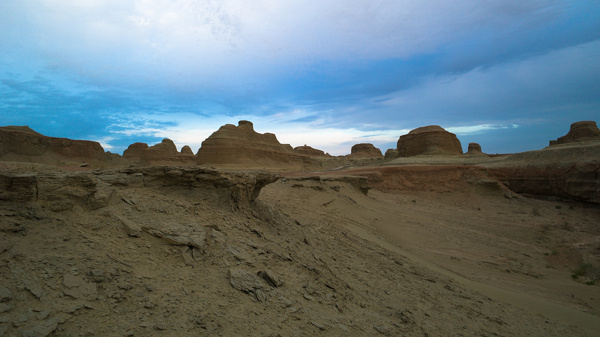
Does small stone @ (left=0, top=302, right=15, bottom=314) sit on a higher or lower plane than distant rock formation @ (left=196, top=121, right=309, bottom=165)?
lower

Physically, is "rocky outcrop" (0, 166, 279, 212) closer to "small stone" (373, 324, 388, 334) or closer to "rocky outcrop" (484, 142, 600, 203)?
"small stone" (373, 324, 388, 334)

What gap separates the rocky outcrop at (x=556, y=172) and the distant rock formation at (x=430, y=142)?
18585mm

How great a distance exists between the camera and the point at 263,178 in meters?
5.54

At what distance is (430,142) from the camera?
39688 mm

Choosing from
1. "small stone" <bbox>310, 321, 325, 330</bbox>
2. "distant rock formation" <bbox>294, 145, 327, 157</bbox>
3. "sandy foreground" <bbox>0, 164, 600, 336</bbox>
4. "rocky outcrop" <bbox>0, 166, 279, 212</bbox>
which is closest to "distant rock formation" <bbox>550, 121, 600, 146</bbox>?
"sandy foreground" <bbox>0, 164, 600, 336</bbox>

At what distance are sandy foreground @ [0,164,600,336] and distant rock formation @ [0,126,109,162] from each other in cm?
2682

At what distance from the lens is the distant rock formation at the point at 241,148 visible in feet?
Result: 116

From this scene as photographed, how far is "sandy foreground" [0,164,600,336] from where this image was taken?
1.98m

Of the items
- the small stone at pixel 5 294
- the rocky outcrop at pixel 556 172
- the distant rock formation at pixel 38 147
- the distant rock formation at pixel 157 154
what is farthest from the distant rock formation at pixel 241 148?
the small stone at pixel 5 294

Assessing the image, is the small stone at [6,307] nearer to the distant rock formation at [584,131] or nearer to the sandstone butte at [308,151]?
the distant rock formation at [584,131]

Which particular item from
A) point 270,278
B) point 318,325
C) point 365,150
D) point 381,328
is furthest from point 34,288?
point 365,150

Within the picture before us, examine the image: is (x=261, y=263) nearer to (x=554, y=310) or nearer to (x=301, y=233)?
(x=301, y=233)

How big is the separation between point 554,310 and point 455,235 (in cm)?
492

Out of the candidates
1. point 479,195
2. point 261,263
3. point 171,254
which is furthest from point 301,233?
point 479,195
